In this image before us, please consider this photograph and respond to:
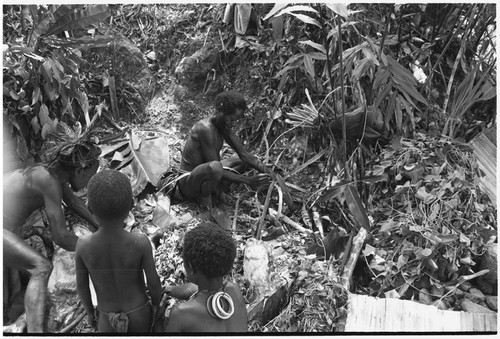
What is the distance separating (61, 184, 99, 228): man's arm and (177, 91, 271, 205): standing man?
0.54 metres

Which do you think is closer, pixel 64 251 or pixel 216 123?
pixel 64 251

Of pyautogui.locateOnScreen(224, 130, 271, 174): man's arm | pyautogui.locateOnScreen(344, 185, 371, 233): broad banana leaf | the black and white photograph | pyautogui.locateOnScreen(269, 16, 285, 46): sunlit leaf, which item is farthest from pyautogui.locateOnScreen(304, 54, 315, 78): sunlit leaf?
pyautogui.locateOnScreen(344, 185, 371, 233): broad banana leaf

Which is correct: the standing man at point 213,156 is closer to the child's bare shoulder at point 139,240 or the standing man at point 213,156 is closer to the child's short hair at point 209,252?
the child's bare shoulder at point 139,240

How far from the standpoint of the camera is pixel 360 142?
3.04 metres

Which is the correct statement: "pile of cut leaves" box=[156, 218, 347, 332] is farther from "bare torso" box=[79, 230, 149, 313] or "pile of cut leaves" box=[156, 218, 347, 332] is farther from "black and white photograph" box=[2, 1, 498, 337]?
"bare torso" box=[79, 230, 149, 313]

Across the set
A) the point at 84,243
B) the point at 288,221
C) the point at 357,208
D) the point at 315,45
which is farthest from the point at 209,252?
the point at 315,45

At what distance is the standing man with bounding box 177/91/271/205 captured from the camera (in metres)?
2.86

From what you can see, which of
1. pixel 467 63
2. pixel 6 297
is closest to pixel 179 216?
pixel 6 297

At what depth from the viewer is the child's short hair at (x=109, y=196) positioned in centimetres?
214

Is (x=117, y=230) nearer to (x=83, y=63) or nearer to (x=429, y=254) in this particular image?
(x=83, y=63)

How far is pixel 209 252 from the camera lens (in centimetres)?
202

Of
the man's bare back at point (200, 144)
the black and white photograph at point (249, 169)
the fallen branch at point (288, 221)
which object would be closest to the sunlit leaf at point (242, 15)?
the black and white photograph at point (249, 169)

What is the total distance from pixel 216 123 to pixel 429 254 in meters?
1.24

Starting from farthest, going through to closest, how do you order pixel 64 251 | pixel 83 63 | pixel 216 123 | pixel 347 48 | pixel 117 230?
1. pixel 347 48
2. pixel 216 123
3. pixel 83 63
4. pixel 64 251
5. pixel 117 230
